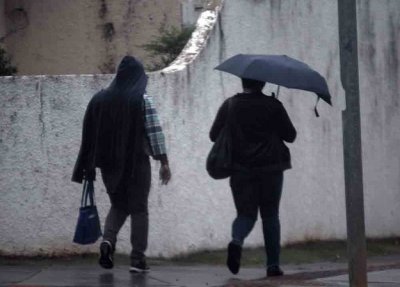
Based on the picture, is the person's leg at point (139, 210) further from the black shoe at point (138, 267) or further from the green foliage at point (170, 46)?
the green foliage at point (170, 46)

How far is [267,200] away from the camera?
8914 mm

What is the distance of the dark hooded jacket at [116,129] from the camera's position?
28.8ft

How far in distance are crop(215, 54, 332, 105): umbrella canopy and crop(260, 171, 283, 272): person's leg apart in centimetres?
72

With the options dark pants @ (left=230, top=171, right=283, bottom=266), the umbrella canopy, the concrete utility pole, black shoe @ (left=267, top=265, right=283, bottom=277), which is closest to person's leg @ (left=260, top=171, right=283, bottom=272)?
dark pants @ (left=230, top=171, right=283, bottom=266)

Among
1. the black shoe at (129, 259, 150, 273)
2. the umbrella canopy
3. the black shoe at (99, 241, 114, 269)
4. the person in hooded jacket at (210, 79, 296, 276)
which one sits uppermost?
the umbrella canopy

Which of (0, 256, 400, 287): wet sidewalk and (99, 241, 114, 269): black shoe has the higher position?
(99, 241, 114, 269): black shoe

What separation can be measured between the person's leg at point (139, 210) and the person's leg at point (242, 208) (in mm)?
694

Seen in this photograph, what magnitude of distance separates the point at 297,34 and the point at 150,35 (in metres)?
3.28

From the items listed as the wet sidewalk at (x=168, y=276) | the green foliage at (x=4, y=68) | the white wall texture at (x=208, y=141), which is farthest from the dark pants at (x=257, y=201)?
the green foliage at (x=4, y=68)

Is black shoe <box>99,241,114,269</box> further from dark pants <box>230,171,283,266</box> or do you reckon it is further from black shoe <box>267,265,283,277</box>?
black shoe <box>267,265,283,277</box>

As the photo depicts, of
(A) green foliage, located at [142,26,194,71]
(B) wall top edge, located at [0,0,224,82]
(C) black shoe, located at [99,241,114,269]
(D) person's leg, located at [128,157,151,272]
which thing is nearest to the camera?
(C) black shoe, located at [99,241,114,269]

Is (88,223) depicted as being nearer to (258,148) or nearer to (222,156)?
(222,156)

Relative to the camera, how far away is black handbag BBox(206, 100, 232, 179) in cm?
888

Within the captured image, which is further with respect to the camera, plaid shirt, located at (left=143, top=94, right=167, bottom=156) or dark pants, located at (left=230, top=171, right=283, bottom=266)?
dark pants, located at (left=230, top=171, right=283, bottom=266)
